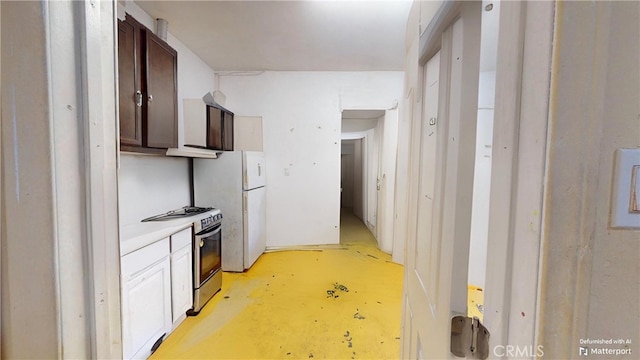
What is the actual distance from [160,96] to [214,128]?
2.65 feet

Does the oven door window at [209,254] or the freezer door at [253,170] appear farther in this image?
the freezer door at [253,170]

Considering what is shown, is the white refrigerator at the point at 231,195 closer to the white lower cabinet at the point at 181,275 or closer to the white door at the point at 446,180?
the white lower cabinet at the point at 181,275

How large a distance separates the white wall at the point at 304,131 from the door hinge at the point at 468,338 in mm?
3250

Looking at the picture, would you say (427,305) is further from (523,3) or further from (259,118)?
(259,118)

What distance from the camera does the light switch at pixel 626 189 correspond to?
36cm

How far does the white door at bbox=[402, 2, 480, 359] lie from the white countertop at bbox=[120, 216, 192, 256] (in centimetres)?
149

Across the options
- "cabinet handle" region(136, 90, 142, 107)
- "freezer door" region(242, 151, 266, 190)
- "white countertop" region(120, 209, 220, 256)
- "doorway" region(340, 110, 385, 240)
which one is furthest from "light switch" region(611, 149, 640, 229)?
"doorway" region(340, 110, 385, 240)

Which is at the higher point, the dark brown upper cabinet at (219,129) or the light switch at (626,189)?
the dark brown upper cabinet at (219,129)

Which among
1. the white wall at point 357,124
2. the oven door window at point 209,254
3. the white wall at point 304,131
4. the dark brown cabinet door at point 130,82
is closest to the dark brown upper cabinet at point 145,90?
the dark brown cabinet door at point 130,82

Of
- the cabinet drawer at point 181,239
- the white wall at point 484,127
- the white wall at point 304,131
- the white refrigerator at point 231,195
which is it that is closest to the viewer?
the white wall at point 484,127

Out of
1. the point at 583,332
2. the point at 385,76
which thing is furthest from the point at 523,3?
the point at 385,76

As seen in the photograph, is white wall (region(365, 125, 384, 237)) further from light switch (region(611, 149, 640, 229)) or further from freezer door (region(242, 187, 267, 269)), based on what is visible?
light switch (region(611, 149, 640, 229))

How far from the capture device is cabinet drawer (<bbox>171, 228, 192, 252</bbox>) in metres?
1.95

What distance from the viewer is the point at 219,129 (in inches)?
112
